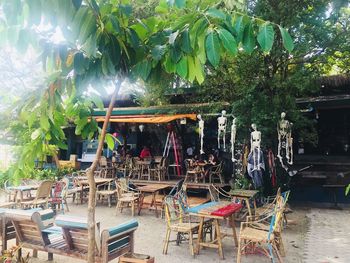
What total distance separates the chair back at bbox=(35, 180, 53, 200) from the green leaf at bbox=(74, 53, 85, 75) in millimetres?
6276

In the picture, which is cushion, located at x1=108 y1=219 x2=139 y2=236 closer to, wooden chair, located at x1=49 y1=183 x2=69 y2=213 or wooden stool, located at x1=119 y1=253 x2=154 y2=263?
wooden stool, located at x1=119 y1=253 x2=154 y2=263

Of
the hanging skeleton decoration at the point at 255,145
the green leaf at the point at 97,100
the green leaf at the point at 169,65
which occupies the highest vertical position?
the green leaf at the point at 169,65

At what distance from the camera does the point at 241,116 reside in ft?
26.6

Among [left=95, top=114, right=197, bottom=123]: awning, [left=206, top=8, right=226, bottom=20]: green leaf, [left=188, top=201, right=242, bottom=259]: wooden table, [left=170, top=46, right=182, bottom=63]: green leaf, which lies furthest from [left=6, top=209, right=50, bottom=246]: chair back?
[left=95, top=114, right=197, bottom=123]: awning

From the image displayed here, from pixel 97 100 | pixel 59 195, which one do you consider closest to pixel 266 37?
pixel 97 100

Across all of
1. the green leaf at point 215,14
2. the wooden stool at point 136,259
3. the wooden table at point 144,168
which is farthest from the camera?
the wooden table at point 144,168

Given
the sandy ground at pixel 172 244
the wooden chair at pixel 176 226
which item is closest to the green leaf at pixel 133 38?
the wooden chair at pixel 176 226

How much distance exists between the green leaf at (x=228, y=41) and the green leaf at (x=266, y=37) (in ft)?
0.48

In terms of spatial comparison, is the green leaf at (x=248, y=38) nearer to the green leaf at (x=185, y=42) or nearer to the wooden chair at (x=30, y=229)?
the green leaf at (x=185, y=42)

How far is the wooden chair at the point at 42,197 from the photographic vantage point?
7.64 metres

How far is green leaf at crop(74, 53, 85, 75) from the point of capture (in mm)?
2100

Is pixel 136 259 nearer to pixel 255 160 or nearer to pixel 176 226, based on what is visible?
pixel 176 226

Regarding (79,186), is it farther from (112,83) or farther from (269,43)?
(269,43)

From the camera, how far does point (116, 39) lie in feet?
6.97
